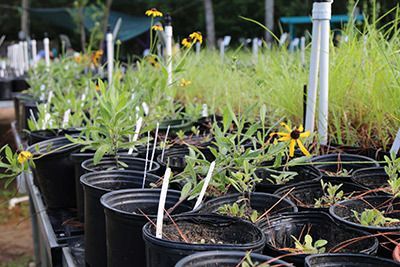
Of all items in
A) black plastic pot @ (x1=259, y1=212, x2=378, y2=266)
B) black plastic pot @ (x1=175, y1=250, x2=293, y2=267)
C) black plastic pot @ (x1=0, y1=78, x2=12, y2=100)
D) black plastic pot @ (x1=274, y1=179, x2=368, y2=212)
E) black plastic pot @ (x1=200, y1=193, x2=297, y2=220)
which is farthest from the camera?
black plastic pot @ (x1=0, y1=78, x2=12, y2=100)

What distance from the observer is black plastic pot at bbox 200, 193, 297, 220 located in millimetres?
1080

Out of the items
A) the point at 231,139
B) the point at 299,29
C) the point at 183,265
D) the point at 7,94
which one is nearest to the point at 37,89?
the point at 7,94

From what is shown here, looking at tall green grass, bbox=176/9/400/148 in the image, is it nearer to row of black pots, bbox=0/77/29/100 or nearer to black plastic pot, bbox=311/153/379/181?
black plastic pot, bbox=311/153/379/181

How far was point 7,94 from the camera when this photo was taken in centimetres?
520

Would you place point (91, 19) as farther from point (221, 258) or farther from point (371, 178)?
point (221, 258)

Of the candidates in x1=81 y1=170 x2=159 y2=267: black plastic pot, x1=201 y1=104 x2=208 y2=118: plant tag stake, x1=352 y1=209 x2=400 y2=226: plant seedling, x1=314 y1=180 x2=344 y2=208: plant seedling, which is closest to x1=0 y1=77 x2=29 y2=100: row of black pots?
x1=201 y1=104 x2=208 y2=118: plant tag stake

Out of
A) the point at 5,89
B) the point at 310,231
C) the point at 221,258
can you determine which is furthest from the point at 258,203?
the point at 5,89

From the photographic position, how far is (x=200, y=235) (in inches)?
36.7

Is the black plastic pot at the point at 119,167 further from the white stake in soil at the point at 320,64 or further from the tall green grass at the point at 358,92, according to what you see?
the white stake in soil at the point at 320,64

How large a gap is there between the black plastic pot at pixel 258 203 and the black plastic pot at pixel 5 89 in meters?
4.54

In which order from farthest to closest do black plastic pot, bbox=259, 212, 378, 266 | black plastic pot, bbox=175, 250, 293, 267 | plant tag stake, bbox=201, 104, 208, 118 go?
plant tag stake, bbox=201, 104, 208, 118 < black plastic pot, bbox=259, 212, 378, 266 < black plastic pot, bbox=175, 250, 293, 267

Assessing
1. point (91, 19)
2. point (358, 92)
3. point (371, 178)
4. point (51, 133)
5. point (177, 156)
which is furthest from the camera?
point (91, 19)

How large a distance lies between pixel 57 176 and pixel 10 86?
3.87 metres

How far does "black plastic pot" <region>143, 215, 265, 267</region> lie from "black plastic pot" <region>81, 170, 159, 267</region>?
281mm
